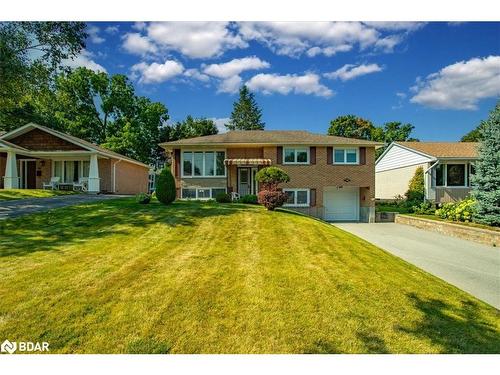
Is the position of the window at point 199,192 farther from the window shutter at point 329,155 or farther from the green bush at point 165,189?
the window shutter at point 329,155

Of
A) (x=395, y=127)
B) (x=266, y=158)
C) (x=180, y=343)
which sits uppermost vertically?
(x=395, y=127)

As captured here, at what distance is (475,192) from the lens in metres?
15.4

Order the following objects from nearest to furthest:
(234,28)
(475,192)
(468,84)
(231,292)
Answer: (231,292)
(234,28)
(468,84)
(475,192)

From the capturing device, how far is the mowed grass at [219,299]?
14.0 feet

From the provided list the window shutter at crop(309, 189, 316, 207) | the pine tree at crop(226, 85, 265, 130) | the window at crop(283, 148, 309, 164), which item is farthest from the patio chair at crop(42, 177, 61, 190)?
the pine tree at crop(226, 85, 265, 130)

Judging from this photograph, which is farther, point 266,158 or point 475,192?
point 266,158

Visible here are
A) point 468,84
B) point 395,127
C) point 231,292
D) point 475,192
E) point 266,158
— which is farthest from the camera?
point 395,127

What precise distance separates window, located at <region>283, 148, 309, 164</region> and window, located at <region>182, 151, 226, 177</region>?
14.3 feet

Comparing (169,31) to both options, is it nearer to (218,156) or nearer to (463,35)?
(463,35)

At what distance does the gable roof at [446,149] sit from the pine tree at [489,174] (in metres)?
7.64

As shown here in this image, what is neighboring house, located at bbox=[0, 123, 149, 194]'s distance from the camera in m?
A: 22.8

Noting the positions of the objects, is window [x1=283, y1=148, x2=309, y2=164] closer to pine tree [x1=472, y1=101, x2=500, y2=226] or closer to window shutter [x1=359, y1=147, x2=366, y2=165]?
window shutter [x1=359, y1=147, x2=366, y2=165]

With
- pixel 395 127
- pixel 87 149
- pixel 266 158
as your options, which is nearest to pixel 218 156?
pixel 266 158
